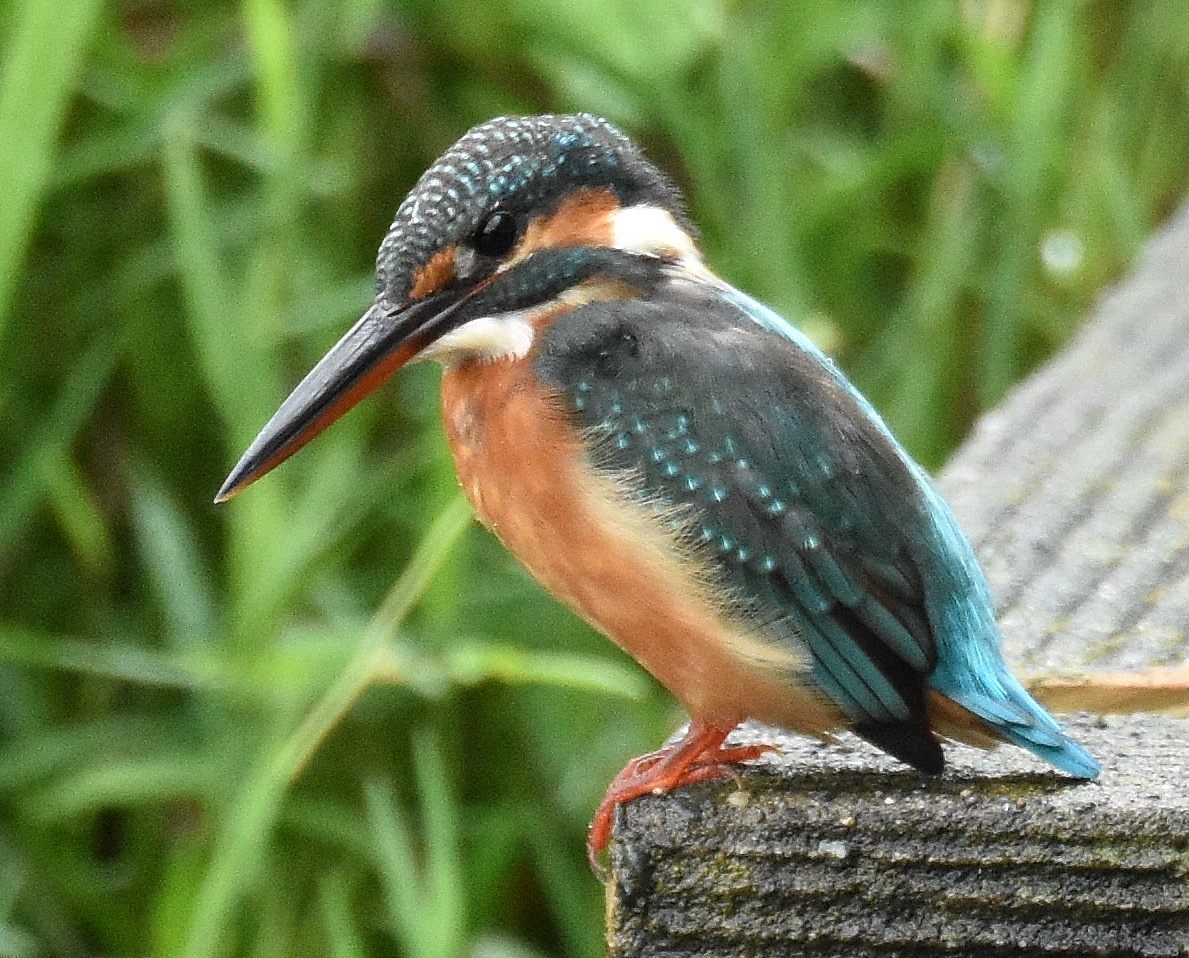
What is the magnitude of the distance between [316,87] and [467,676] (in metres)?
1.10

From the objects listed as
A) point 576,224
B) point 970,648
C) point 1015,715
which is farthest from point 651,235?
point 1015,715

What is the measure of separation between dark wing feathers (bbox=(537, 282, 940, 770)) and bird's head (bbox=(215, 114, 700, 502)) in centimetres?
19

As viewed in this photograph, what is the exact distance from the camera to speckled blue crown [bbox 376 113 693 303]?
5.42 ft

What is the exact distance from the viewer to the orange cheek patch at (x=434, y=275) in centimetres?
170

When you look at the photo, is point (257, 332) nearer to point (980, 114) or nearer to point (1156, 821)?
point (980, 114)

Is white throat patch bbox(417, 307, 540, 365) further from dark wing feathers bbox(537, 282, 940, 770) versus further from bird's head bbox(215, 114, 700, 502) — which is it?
dark wing feathers bbox(537, 282, 940, 770)

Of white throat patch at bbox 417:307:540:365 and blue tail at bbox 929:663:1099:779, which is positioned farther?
white throat patch at bbox 417:307:540:365

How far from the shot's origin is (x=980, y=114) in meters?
3.41

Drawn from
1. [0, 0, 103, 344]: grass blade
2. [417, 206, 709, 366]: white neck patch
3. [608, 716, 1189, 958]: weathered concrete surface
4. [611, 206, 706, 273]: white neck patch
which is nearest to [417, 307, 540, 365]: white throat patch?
[417, 206, 709, 366]: white neck patch

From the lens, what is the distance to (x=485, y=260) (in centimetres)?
174

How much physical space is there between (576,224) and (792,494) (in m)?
0.38

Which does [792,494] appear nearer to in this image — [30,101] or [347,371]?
[347,371]

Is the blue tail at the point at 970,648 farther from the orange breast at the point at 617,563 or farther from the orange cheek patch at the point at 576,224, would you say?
the orange cheek patch at the point at 576,224

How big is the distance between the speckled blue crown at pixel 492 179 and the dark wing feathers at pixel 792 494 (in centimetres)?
20
